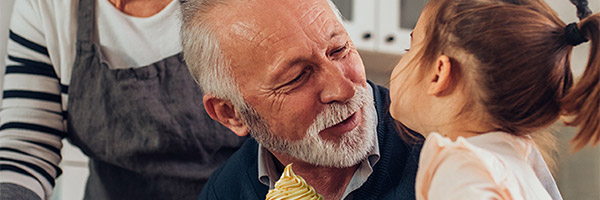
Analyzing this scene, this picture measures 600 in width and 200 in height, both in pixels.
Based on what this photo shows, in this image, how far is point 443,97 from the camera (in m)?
0.39

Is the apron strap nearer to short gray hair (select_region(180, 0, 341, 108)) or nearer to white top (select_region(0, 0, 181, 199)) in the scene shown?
white top (select_region(0, 0, 181, 199))

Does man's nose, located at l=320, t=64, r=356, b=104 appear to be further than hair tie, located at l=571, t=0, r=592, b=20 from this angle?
Yes

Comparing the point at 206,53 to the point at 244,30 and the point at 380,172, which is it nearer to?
the point at 244,30

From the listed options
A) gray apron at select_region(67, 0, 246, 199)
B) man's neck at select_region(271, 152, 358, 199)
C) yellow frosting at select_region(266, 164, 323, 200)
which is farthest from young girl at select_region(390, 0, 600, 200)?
gray apron at select_region(67, 0, 246, 199)

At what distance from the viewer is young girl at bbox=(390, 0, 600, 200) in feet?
1.11

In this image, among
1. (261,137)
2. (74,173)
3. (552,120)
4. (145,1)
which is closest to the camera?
(552,120)

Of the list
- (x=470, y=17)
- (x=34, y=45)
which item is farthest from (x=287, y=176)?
(x=34, y=45)

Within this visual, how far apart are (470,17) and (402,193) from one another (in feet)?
0.67

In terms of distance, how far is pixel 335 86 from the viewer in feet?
1.82

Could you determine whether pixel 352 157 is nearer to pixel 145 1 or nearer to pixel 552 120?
pixel 552 120

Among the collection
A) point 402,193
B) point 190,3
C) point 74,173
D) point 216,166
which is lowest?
point 74,173

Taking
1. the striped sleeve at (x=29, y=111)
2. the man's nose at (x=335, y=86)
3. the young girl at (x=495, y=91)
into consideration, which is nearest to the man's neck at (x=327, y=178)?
the man's nose at (x=335, y=86)

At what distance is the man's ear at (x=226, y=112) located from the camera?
64cm

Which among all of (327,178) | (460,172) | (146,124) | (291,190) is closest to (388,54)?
(146,124)
